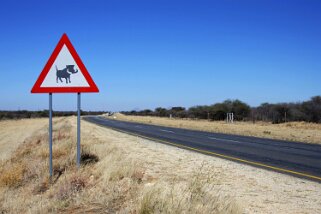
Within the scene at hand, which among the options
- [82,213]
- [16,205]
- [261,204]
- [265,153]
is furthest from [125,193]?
[265,153]

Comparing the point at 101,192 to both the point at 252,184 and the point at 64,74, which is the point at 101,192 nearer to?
the point at 64,74

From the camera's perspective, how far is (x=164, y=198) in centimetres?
558

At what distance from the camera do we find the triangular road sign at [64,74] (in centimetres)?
797

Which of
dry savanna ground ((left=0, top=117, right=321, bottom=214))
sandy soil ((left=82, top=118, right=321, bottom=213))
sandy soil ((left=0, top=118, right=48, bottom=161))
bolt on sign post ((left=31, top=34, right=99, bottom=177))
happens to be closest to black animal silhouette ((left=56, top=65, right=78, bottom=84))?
bolt on sign post ((left=31, top=34, right=99, bottom=177))

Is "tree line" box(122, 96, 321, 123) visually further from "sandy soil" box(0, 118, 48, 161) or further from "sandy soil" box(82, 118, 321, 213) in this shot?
"sandy soil" box(82, 118, 321, 213)

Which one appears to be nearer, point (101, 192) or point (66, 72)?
point (101, 192)

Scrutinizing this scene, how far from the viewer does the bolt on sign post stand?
7969 millimetres

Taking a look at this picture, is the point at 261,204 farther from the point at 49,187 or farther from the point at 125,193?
the point at 49,187

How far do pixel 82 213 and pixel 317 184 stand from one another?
562 cm

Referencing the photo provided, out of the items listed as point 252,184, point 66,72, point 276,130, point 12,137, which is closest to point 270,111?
point 276,130

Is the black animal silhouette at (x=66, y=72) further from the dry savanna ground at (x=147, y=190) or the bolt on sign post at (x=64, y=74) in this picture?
the dry savanna ground at (x=147, y=190)

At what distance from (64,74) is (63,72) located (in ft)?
0.15

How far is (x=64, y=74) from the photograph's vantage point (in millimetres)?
7977

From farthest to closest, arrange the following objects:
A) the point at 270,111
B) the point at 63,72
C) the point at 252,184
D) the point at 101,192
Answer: the point at 270,111 < the point at 252,184 < the point at 63,72 < the point at 101,192
